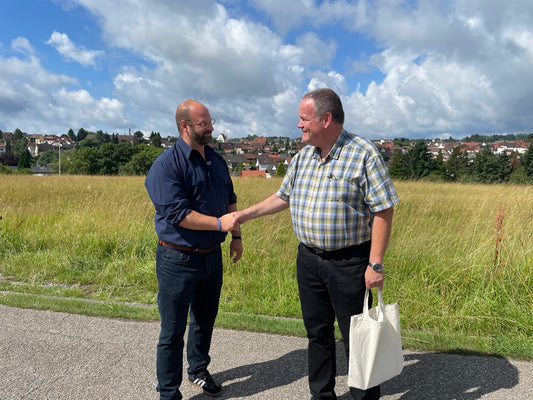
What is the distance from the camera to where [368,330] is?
7.80 feet

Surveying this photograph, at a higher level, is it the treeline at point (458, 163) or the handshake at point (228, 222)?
the treeline at point (458, 163)

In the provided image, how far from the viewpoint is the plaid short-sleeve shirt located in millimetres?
2381

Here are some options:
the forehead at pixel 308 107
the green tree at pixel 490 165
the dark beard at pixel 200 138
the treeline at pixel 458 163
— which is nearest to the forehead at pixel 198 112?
the dark beard at pixel 200 138

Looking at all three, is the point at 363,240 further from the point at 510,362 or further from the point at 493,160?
the point at 493,160

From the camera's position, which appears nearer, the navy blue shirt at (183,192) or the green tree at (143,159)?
the navy blue shirt at (183,192)

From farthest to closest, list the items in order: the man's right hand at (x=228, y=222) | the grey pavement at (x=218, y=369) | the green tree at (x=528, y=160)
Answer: the green tree at (x=528, y=160)
the grey pavement at (x=218, y=369)
the man's right hand at (x=228, y=222)

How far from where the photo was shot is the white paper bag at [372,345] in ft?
7.79

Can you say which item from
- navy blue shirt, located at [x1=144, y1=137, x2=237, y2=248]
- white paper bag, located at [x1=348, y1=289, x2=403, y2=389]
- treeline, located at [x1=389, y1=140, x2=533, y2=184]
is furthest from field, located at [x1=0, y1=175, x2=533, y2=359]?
treeline, located at [x1=389, y1=140, x2=533, y2=184]

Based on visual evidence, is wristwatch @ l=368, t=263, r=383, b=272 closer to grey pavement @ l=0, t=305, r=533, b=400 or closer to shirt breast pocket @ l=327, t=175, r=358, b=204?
shirt breast pocket @ l=327, t=175, r=358, b=204

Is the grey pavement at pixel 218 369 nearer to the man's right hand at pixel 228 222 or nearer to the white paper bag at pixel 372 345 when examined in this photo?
the white paper bag at pixel 372 345

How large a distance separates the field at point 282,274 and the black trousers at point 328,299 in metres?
1.07

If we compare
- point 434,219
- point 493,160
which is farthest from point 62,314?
point 493,160

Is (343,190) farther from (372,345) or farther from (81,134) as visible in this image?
(81,134)

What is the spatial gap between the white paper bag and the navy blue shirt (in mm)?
1114
